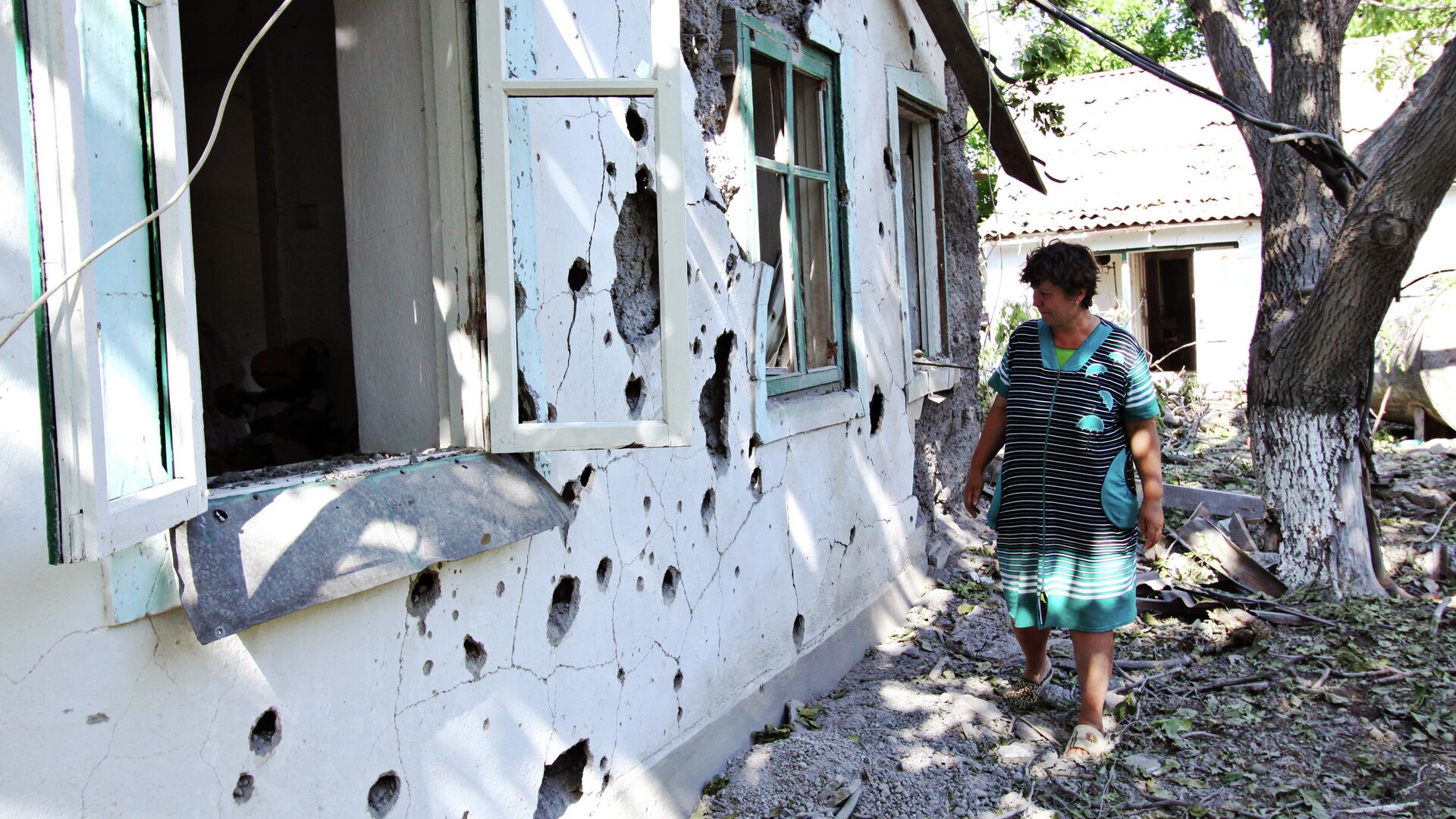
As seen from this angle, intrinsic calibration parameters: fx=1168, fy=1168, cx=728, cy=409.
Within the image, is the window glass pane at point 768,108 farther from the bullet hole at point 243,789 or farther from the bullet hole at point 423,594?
the bullet hole at point 243,789

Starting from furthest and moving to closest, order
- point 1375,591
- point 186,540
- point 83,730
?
point 1375,591 → point 186,540 → point 83,730

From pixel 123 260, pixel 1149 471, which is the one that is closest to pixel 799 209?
pixel 1149 471

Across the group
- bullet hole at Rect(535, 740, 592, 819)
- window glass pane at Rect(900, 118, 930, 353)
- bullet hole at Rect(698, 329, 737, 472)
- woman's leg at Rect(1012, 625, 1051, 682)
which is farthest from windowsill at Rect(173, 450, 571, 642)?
window glass pane at Rect(900, 118, 930, 353)

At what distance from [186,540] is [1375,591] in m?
5.27

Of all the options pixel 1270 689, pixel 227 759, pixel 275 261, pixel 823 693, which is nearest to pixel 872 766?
pixel 823 693

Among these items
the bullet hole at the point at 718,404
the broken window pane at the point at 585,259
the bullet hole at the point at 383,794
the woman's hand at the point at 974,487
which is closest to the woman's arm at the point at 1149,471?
the woman's hand at the point at 974,487

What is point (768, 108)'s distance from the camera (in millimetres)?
4543

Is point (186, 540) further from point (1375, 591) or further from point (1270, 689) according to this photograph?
point (1375, 591)

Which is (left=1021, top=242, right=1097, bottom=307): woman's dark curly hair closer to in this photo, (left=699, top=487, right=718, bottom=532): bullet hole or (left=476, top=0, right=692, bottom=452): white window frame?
(left=699, top=487, right=718, bottom=532): bullet hole

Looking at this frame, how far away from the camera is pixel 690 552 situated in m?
3.46

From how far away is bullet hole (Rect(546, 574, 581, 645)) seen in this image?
2.81 meters

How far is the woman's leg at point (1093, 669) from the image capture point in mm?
3820

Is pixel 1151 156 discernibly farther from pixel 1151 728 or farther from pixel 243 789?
pixel 243 789

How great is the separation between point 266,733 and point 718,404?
1960 millimetres
